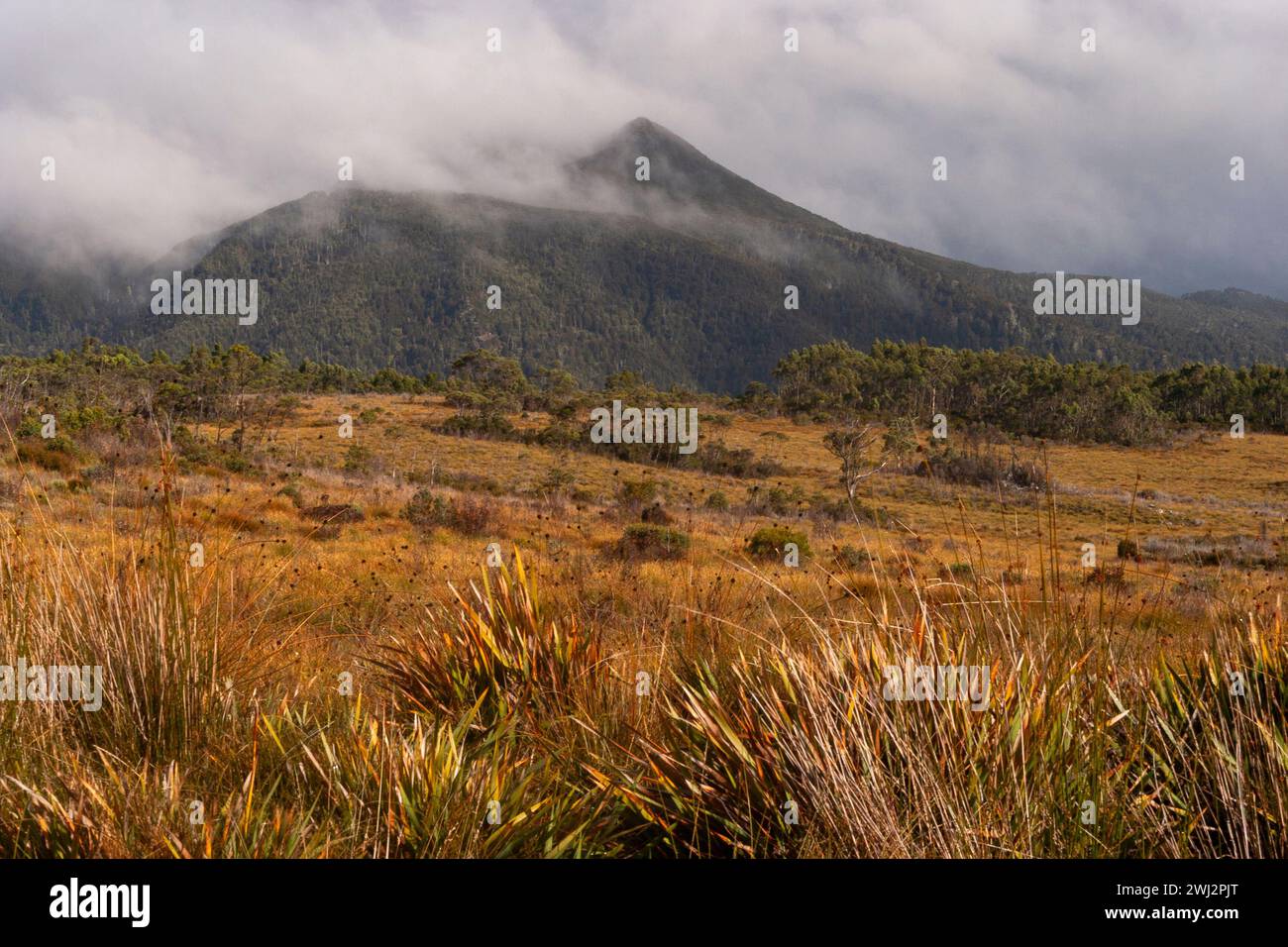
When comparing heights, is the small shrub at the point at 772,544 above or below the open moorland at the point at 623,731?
below

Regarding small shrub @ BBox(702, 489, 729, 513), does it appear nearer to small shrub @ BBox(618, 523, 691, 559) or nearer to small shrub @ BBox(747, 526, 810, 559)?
small shrub @ BBox(747, 526, 810, 559)

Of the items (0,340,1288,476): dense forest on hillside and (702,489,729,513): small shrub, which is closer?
(702,489,729,513): small shrub

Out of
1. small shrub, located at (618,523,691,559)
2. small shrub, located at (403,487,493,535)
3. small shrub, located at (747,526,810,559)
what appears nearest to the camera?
small shrub, located at (618,523,691,559)

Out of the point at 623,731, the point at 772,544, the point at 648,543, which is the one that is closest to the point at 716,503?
the point at 772,544

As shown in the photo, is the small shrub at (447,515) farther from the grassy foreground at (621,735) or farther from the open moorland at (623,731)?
the grassy foreground at (621,735)

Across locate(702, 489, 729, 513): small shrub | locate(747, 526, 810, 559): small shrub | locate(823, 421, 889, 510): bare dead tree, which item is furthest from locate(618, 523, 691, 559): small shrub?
locate(823, 421, 889, 510): bare dead tree

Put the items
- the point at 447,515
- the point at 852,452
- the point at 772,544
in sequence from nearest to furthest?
the point at 772,544, the point at 447,515, the point at 852,452

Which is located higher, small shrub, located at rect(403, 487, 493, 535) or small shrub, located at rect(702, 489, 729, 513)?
small shrub, located at rect(403, 487, 493, 535)

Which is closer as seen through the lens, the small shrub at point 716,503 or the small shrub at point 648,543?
the small shrub at point 648,543

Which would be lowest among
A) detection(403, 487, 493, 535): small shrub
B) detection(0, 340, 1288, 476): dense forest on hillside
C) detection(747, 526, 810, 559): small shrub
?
detection(747, 526, 810, 559): small shrub

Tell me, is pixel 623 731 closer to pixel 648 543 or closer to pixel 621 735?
pixel 621 735

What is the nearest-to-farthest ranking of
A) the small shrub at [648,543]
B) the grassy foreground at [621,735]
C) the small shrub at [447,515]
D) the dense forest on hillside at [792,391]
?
1. the grassy foreground at [621,735]
2. the small shrub at [648,543]
3. the small shrub at [447,515]
4. the dense forest on hillside at [792,391]

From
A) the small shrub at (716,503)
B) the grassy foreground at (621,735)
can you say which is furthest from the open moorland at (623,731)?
the small shrub at (716,503)
